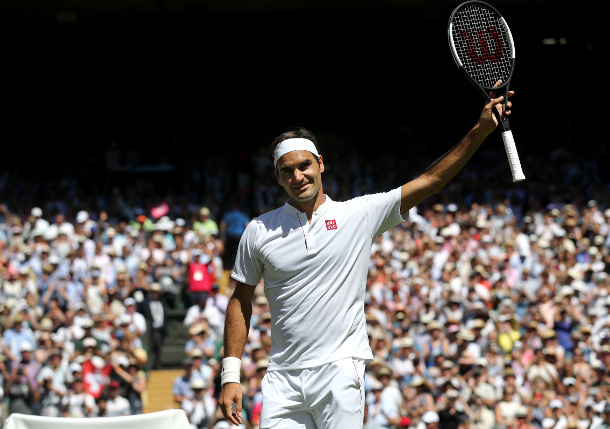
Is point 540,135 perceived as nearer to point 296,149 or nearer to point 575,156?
point 575,156

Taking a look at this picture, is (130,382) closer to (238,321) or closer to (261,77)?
(238,321)

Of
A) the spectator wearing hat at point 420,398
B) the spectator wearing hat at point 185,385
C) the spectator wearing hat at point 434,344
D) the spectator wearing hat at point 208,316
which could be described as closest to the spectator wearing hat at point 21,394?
the spectator wearing hat at point 185,385

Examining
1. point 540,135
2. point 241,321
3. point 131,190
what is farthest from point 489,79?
point 540,135

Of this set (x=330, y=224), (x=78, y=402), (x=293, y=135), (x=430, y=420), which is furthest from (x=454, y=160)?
(x=78, y=402)

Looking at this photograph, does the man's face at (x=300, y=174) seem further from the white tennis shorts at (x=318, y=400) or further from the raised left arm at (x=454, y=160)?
the white tennis shorts at (x=318, y=400)

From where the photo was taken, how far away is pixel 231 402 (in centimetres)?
417

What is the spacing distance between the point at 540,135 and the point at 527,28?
3.13m

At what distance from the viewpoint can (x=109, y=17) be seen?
2219 centimetres

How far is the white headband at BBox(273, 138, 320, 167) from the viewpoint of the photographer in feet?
13.9

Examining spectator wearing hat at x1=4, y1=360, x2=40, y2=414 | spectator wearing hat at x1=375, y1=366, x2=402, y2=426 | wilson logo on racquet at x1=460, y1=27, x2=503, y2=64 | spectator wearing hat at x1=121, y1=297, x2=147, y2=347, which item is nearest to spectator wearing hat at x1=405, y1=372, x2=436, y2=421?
spectator wearing hat at x1=375, y1=366, x2=402, y2=426

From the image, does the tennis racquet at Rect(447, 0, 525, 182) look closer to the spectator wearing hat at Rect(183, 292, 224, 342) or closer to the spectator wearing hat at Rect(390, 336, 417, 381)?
the spectator wearing hat at Rect(390, 336, 417, 381)

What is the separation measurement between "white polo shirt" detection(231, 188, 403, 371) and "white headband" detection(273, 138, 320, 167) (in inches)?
9.0

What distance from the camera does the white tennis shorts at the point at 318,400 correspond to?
4039 millimetres

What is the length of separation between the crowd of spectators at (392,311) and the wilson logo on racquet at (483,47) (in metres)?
6.19
